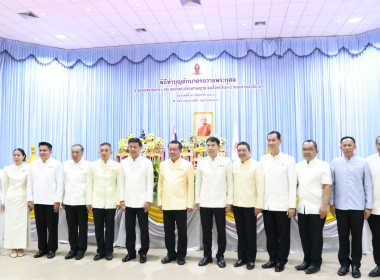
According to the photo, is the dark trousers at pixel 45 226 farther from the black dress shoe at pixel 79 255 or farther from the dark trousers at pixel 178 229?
the dark trousers at pixel 178 229

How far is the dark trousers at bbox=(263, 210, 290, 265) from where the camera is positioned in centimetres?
379

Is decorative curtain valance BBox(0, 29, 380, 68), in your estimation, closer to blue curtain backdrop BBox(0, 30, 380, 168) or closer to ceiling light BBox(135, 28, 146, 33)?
blue curtain backdrop BBox(0, 30, 380, 168)

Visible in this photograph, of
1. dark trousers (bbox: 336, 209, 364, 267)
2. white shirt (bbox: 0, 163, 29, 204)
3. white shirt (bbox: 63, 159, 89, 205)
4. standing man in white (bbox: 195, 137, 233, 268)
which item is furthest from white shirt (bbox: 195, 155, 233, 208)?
white shirt (bbox: 0, 163, 29, 204)

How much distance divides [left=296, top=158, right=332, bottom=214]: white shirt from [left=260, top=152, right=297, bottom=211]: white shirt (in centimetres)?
10

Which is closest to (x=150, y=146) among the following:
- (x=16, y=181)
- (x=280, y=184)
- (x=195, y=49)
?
(x=16, y=181)

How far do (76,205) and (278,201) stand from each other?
2.35 metres

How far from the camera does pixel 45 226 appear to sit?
4.43 m

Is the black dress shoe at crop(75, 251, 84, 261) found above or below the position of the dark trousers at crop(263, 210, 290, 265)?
below

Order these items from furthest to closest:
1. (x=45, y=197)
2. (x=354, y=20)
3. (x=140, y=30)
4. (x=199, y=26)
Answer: (x=140, y=30) < (x=199, y=26) < (x=354, y=20) < (x=45, y=197)

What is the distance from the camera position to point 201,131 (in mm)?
9727

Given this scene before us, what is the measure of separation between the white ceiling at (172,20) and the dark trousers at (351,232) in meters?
5.19

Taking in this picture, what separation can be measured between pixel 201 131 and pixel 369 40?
481 centimetres

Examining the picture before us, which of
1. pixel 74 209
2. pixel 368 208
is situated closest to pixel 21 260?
pixel 74 209

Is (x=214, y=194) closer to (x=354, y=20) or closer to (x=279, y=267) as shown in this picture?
(x=279, y=267)
